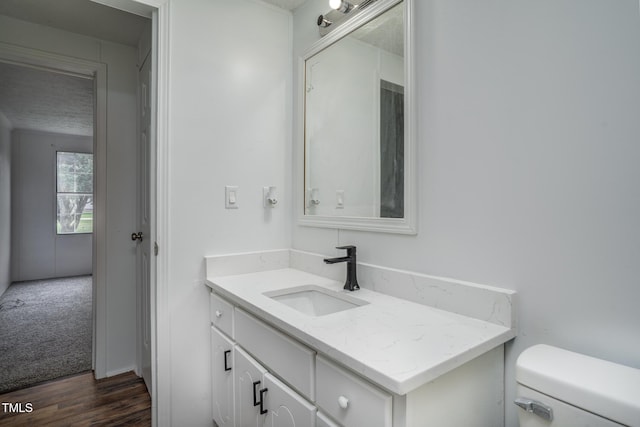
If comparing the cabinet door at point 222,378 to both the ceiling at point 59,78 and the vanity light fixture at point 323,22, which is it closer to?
the vanity light fixture at point 323,22

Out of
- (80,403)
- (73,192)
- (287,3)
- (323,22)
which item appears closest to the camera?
(323,22)

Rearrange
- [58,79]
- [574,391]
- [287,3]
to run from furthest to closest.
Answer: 1. [58,79]
2. [287,3]
3. [574,391]

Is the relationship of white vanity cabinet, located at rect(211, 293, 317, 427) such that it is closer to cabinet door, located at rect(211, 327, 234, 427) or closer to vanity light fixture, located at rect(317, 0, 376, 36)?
cabinet door, located at rect(211, 327, 234, 427)

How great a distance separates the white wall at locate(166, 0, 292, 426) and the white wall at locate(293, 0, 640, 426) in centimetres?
86

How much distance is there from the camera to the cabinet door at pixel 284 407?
0.93 m

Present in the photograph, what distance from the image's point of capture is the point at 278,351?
1.07 m

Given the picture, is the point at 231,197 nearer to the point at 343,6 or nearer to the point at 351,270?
the point at 351,270

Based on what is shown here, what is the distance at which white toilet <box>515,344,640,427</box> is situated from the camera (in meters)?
0.63

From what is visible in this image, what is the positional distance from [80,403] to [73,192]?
15.4 ft

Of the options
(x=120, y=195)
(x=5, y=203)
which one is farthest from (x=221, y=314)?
(x=5, y=203)

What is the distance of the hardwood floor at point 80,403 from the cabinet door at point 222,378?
56cm

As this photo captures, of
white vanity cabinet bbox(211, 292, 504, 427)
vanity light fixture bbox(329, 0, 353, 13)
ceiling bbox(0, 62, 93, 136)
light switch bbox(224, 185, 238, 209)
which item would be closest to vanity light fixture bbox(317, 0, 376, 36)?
vanity light fixture bbox(329, 0, 353, 13)

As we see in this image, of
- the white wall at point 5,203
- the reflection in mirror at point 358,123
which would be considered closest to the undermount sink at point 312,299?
the reflection in mirror at point 358,123

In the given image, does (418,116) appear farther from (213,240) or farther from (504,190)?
(213,240)
